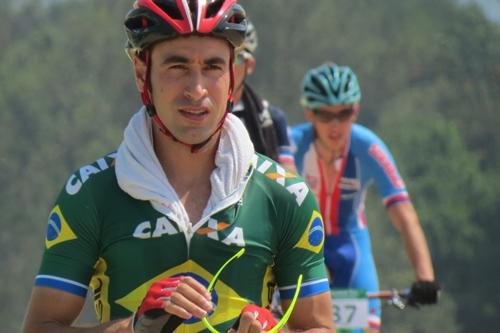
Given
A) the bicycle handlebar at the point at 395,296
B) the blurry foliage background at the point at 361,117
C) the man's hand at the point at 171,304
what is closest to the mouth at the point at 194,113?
the man's hand at the point at 171,304

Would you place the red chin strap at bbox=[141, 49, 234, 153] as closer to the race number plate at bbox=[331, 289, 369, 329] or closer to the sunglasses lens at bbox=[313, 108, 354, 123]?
the race number plate at bbox=[331, 289, 369, 329]

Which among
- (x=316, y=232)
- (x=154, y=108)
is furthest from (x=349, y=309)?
(x=154, y=108)

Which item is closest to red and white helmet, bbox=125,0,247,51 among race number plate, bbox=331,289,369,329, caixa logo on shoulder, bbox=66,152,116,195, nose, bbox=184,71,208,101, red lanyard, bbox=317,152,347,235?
nose, bbox=184,71,208,101

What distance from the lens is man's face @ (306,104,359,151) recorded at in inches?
434

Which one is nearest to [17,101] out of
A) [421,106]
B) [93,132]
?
[93,132]

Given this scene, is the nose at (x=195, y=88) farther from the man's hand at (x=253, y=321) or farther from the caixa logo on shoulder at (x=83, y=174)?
the man's hand at (x=253, y=321)

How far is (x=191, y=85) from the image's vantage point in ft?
16.6

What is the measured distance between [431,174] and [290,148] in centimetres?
5753

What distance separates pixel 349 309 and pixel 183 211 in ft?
14.6

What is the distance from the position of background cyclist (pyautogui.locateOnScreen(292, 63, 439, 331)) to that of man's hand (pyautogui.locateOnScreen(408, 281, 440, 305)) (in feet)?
1.23

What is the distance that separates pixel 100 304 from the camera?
5.18 m

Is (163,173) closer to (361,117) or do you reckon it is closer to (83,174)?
(83,174)

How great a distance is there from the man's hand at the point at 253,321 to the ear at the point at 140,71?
897 mm

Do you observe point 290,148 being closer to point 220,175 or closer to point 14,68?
point 220,175
